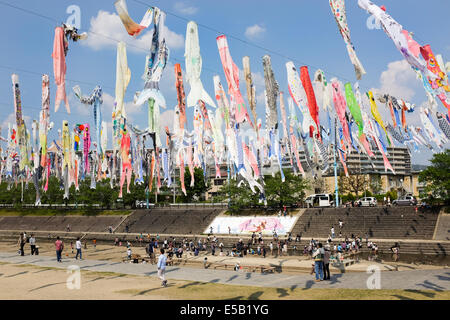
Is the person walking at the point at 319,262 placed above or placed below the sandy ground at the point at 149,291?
above

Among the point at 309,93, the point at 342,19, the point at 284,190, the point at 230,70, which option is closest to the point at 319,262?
the point at 230,70

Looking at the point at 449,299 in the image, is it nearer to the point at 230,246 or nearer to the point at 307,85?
the point at 307,85

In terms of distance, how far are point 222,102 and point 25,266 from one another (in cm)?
Result: 1303

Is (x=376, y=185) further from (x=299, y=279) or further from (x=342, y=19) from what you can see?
(x=299, y=279)

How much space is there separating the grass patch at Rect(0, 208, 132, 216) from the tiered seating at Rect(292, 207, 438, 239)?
2747cm

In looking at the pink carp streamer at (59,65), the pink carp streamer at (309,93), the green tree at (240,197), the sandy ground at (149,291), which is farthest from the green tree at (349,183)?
the pink carp streamer at (59,65)

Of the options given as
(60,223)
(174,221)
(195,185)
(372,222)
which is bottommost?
(372,222)

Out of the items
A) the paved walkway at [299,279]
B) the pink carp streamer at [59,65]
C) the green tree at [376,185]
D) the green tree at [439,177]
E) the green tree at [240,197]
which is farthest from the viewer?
the green tree at [376,185]

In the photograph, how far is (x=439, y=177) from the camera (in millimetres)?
34094

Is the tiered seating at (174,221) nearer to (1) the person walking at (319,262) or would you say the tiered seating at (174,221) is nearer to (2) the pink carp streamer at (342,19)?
(1) the person walking at (319,262)

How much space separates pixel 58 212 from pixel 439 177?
53751 mm

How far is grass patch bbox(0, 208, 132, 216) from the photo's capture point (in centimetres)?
5592

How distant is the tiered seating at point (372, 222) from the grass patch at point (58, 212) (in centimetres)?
2747

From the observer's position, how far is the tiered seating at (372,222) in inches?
1271
